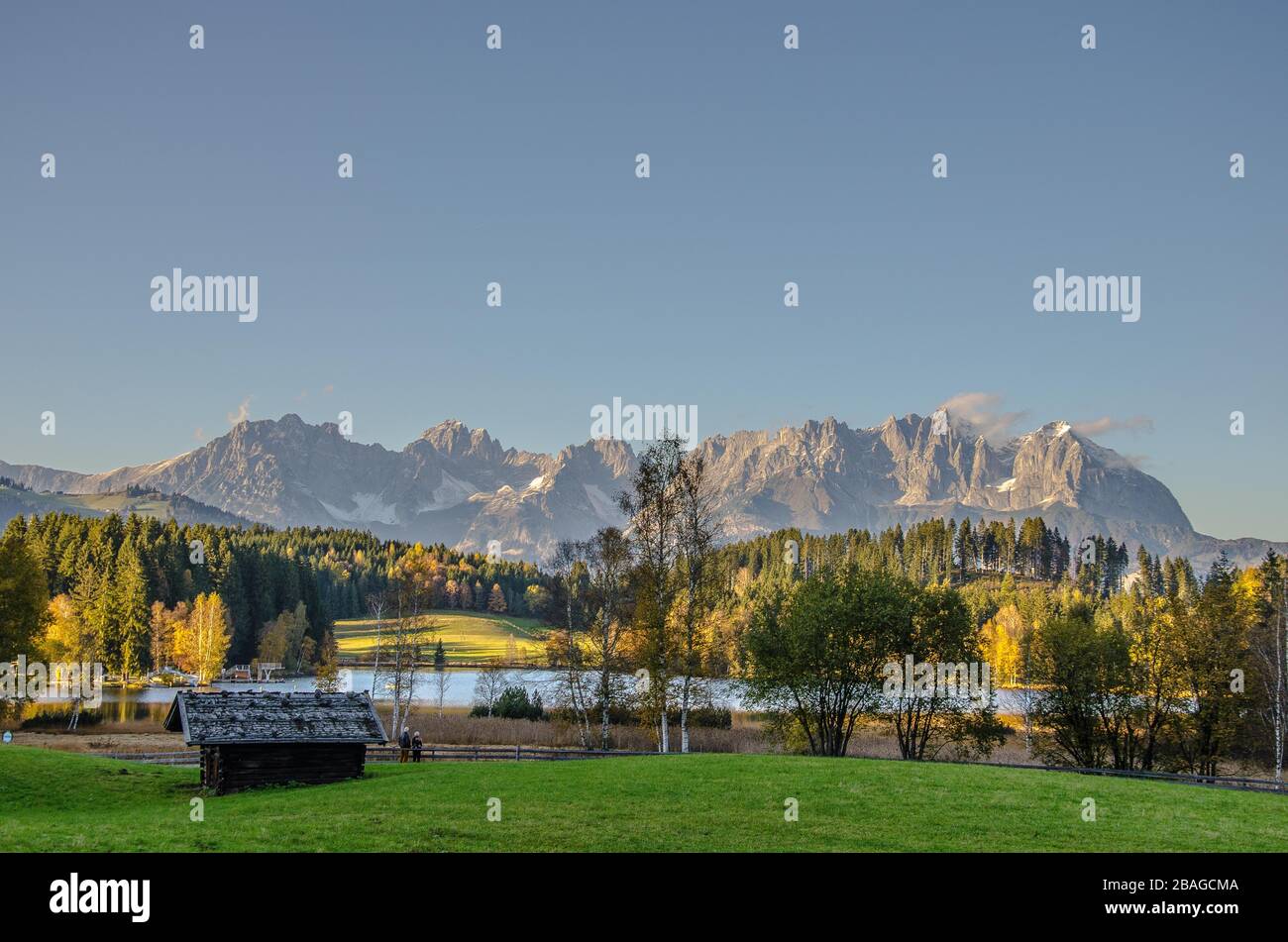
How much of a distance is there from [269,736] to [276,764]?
1.24m

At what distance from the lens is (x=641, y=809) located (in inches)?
1126

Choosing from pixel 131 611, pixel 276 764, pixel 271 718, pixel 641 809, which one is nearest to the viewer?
pixel 641 809

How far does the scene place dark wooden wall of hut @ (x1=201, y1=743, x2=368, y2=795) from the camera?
1547 inches

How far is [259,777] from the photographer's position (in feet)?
131

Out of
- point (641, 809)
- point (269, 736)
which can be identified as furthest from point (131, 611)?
point (641, 809)

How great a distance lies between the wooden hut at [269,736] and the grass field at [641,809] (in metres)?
1.39

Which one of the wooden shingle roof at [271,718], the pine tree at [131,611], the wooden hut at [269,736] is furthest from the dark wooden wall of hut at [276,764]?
the pine tree at [131,611]

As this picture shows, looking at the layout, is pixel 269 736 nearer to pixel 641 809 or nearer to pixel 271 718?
pixel 271 718

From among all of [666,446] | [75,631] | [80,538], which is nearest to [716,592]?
[666,446]

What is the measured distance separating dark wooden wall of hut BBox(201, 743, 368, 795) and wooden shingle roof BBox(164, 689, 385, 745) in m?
0.48

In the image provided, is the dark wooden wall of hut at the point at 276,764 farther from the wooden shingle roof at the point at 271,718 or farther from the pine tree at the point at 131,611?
the pine tree at the point at 131,611

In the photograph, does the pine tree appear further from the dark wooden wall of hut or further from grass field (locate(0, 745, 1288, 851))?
the dark wooden wall of hut
